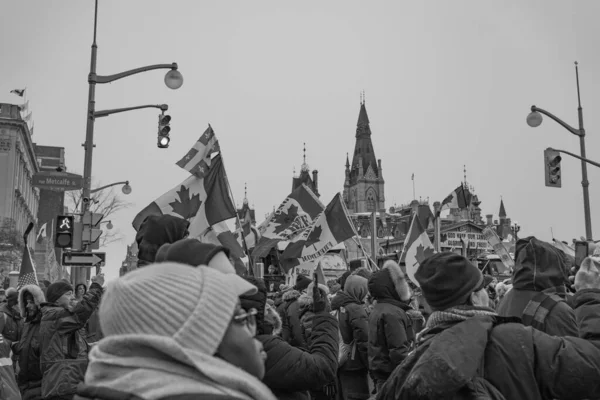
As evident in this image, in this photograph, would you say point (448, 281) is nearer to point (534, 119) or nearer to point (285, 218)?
point (285, 218)

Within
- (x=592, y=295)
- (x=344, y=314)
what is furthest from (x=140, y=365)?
(x=344, y=314)

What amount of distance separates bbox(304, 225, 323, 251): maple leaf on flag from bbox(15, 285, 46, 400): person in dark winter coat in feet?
25.3

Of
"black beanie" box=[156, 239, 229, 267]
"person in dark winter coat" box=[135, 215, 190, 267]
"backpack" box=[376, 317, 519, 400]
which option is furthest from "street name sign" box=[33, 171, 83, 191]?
"backpack" box=[376, 317, 519, 400]

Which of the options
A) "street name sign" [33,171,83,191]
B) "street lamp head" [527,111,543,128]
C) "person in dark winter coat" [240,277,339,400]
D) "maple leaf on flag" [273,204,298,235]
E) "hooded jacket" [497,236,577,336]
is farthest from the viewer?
"street lamp head" [527,111,543,128]

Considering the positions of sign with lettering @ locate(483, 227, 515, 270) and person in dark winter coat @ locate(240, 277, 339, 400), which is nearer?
person in dark winter coat @ locate(240, 277, 339, 400)

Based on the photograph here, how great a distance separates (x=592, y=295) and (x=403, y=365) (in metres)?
1.32

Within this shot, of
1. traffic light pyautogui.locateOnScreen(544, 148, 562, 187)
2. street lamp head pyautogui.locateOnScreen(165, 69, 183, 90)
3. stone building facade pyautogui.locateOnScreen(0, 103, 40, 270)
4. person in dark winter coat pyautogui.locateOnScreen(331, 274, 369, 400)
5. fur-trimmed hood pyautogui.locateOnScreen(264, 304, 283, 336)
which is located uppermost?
stone building facade pyautogui.locateOnScreen(0, 103, 40, 270)

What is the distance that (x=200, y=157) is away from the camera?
456 inches

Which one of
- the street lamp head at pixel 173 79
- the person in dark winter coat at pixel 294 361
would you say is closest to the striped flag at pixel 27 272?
the street lamp head at pixel 173 79

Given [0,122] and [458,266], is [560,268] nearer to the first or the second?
[458,266]

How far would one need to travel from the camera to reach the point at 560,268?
14.9 feet

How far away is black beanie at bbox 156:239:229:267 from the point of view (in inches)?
115

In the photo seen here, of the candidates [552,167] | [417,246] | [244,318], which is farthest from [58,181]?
[244,318]

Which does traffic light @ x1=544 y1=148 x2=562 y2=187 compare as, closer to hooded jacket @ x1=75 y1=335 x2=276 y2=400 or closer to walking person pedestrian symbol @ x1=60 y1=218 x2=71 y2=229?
walking person pedestrian symbol @ x1=60 y1=218 x2=71 y2=229
